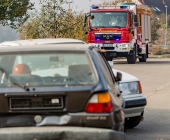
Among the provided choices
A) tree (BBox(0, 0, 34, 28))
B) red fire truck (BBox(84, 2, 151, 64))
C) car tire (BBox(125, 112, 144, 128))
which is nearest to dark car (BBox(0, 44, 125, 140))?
car tire (BBox(125, 112, 144, 128))

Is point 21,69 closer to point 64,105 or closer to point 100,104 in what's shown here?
point 64,105

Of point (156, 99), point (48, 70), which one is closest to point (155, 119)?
point (156, 99)

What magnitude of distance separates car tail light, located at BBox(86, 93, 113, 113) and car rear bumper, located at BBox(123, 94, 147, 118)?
9.45 ft

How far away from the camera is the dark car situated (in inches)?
261

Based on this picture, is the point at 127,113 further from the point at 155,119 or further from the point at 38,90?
the point at 38,90

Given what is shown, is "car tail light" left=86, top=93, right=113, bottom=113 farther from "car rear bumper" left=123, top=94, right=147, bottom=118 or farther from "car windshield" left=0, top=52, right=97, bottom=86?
"car rear bumper" left=123, top=94, right=147, bottom=118

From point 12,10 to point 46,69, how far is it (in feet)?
77.8

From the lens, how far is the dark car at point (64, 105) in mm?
6629

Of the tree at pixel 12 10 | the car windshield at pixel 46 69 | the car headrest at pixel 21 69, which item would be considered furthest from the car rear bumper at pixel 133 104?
the tree at pixel 12 10

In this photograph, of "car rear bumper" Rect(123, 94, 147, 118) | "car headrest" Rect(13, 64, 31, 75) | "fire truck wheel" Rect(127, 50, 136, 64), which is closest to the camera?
"car headrest" Rect(13, 64, 31, 75)

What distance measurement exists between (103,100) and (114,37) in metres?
26.2

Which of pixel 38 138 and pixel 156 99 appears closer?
pixel 38 138

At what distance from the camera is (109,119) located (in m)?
6.75

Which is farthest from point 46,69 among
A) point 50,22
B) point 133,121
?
point 50,22
